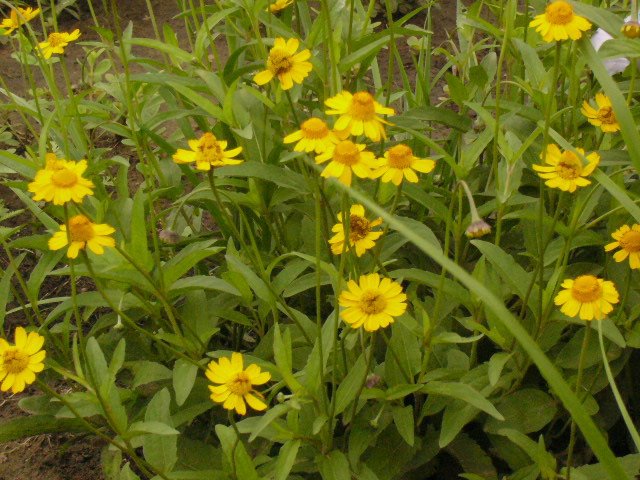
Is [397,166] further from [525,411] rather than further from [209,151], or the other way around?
[525,411]

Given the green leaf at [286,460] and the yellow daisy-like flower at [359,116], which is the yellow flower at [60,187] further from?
the green leaf at [286,460]

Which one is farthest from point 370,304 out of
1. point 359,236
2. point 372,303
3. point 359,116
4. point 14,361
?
point 14,361

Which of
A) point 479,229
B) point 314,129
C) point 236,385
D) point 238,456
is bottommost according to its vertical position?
point 238,456

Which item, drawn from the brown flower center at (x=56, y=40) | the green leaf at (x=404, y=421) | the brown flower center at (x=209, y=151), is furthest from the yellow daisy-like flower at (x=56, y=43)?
the green leaf at (x=404, y=421)

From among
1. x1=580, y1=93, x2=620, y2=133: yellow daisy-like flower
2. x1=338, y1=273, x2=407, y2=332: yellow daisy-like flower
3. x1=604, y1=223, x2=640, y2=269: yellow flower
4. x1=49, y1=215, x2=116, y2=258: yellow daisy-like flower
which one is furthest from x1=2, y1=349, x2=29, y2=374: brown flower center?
x1=580, y1=93, x2=620, y2=133: yellow daisy-like flower

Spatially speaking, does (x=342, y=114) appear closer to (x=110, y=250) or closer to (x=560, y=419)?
(x=110, y=250)

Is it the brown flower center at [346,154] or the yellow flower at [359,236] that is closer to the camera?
the brown flower center at [346,154]

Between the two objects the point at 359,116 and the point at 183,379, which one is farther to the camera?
the point at 183,379
